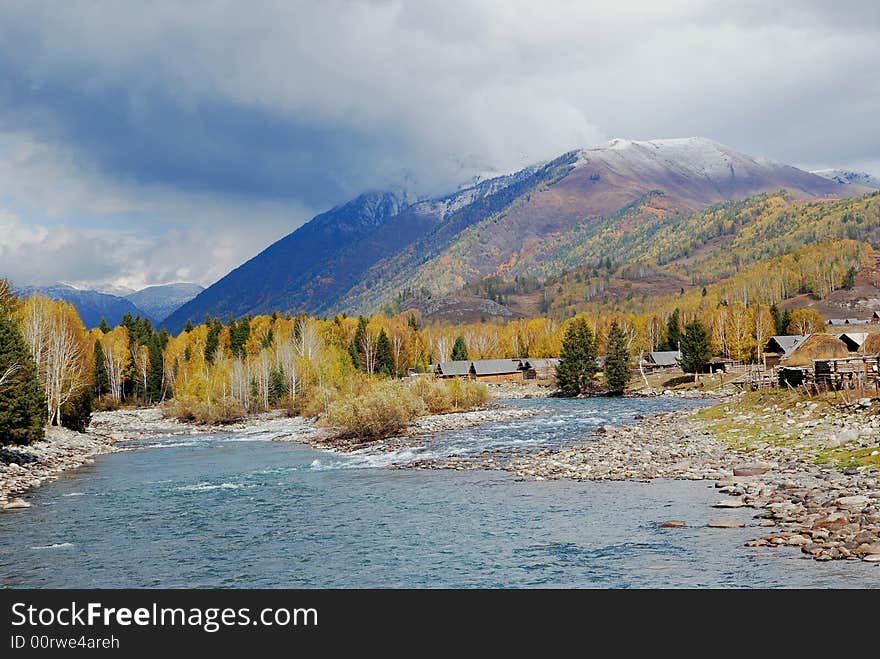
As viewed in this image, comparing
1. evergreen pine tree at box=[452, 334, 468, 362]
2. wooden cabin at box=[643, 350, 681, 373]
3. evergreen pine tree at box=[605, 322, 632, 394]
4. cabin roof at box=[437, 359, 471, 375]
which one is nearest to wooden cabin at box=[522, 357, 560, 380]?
cabin roof at box=[437, 359, 471, 375]

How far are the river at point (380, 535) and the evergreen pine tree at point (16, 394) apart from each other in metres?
4.36

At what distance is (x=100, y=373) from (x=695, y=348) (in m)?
96.9

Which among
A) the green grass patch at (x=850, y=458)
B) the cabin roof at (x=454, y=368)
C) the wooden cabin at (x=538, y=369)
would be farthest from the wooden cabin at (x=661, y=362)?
the green grass patch at (x=850, y=458)

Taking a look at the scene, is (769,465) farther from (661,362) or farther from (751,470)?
(661,362)

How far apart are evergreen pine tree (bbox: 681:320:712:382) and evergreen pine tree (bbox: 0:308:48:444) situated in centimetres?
9074

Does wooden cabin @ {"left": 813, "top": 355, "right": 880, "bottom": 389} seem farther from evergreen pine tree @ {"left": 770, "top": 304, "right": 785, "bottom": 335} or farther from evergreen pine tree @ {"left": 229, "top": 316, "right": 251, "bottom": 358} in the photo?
evergreen pine tree @ {"left": 229, "top": 316, "right": 251, "bottom": 358}

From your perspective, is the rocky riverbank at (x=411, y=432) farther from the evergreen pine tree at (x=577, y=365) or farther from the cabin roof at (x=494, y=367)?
the cabin roof at (x=494, y=367)

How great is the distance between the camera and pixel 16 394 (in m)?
41.8

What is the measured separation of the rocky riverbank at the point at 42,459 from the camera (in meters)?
34.2

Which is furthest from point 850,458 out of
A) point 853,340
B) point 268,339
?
point 268,339

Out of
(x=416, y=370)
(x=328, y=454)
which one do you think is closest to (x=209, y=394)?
(x=328, y=454)

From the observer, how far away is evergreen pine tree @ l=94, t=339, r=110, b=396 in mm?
117756
